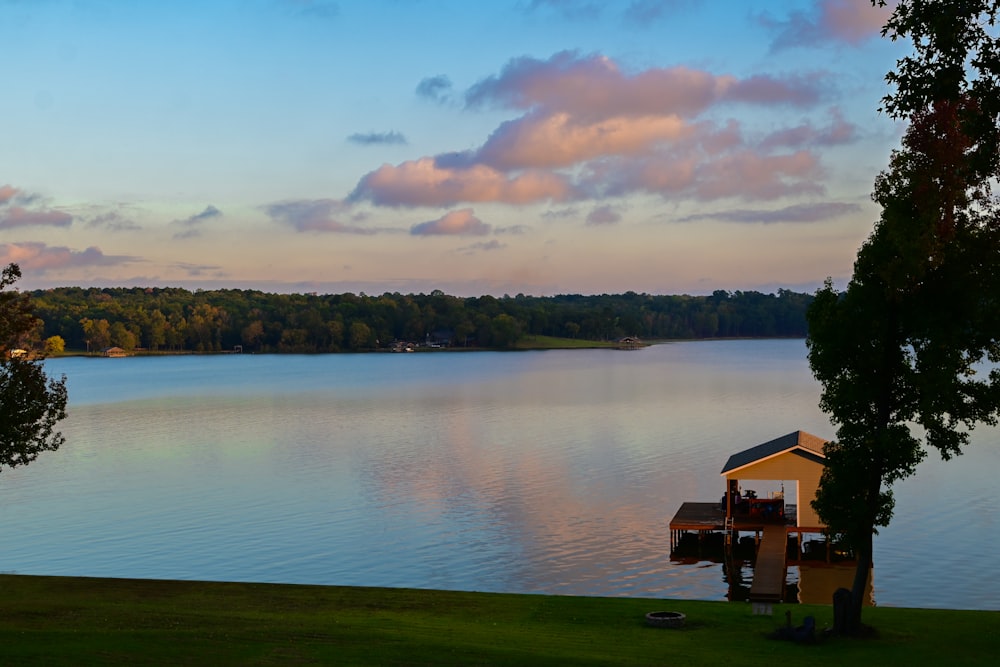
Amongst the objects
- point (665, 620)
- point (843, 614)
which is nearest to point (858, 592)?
point (843, 614)

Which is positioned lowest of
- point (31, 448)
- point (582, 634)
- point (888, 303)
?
point (582, 634)

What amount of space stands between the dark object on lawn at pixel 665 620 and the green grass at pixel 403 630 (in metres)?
0.31

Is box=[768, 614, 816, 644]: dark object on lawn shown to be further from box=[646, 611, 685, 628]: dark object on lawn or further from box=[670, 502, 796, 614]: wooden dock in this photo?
box=[670, 502, 796, 614]: wooden dock

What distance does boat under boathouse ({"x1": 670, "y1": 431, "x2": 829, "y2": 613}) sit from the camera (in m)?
41.3

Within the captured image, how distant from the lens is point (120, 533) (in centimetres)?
4781

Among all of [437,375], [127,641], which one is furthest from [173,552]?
[437,375]

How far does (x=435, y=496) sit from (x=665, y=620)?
104 ft

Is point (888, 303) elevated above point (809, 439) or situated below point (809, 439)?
above

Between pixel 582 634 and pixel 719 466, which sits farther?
pixel 719 466

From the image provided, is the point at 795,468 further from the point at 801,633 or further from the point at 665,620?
the point at 801,633

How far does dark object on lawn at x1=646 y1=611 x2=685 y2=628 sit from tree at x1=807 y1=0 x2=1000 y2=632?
413 cm

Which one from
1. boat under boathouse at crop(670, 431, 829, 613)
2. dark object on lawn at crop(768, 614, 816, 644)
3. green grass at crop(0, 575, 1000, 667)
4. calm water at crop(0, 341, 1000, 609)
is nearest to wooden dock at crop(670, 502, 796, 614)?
boat under boathouse at crop(670, 431, 829, 613)

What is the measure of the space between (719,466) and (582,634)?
1670 inches

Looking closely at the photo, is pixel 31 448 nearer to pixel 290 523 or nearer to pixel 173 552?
pixel 173 552
